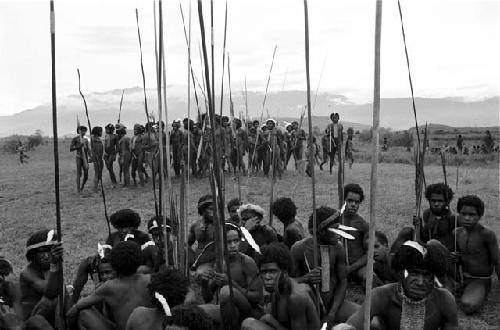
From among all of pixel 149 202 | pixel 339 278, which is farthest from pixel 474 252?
pixel 149 202

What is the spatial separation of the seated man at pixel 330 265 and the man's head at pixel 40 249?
1801 mm

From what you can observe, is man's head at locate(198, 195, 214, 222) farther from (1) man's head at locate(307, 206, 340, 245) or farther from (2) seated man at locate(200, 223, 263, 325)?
(1) man's head at locate(307, 206, 340, 245)

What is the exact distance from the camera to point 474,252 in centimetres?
504

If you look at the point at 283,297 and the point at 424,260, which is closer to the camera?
the point at 424,260

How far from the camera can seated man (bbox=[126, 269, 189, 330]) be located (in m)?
3.14

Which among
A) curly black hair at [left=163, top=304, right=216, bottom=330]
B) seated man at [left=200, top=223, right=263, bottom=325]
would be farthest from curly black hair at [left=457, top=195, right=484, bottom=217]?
curly black hair at [left=163, top=304, right=216, bottom=330]

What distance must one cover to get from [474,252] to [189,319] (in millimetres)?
3376

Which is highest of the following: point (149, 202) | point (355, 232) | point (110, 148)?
point (110, 148)

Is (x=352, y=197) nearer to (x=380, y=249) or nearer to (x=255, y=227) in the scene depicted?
(x=380, y=249)

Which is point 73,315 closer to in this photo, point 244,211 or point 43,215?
point 244,211

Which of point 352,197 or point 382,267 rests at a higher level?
point 352,197

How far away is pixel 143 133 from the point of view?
13.5m

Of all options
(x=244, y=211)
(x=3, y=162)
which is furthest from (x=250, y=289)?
(x=3, y=162)

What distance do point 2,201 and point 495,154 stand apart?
17.8 metres
